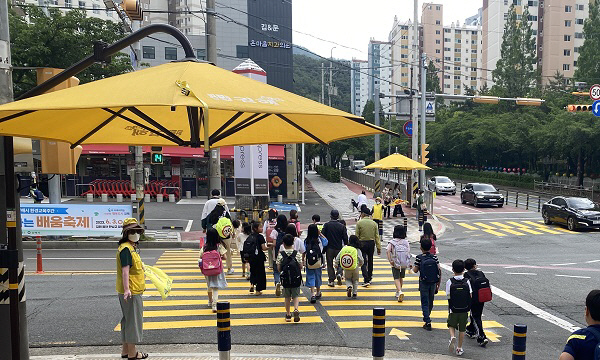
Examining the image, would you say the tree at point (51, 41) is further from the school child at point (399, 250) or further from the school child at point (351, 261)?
the school child at point (399, 250)

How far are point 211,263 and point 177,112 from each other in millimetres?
2961

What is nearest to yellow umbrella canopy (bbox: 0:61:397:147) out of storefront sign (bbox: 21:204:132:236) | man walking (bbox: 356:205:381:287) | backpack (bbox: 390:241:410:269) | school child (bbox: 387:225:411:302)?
school child (bbox: 387:225:411:302)

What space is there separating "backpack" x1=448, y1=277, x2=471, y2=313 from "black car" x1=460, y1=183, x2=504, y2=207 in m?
26.6

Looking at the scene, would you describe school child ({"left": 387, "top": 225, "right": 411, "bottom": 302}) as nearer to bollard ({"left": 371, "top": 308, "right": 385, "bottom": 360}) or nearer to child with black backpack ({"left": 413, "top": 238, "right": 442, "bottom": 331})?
child with black backpack ({"left": 413, "top": 238, "right": 442, "bottom": 331})

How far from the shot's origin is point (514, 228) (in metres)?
24.1

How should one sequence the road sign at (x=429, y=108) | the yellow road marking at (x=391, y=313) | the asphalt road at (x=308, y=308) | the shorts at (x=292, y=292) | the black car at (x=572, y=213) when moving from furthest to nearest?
1. the road sign at (x=429, y=108)
2. the black car at (x=572, y=213)
3. the yellow road marking at (x=391, y=313)
4. the shorts at (x=292, y=292)
5. the asphalt road at (x=308, y=308)

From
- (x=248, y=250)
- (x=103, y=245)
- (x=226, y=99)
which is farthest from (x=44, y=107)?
(x=103, y=245)

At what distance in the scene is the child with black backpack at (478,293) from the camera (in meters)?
8.11

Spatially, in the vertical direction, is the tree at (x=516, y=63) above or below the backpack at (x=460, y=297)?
above

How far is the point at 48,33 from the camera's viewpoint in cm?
2283

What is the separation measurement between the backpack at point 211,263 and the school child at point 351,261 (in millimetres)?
2558

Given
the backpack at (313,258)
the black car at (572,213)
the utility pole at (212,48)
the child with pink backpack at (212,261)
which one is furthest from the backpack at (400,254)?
the black car at (572,213)

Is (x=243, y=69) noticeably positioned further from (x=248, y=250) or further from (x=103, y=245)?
(x=248, y=250)

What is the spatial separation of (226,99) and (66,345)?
5.34 metres
